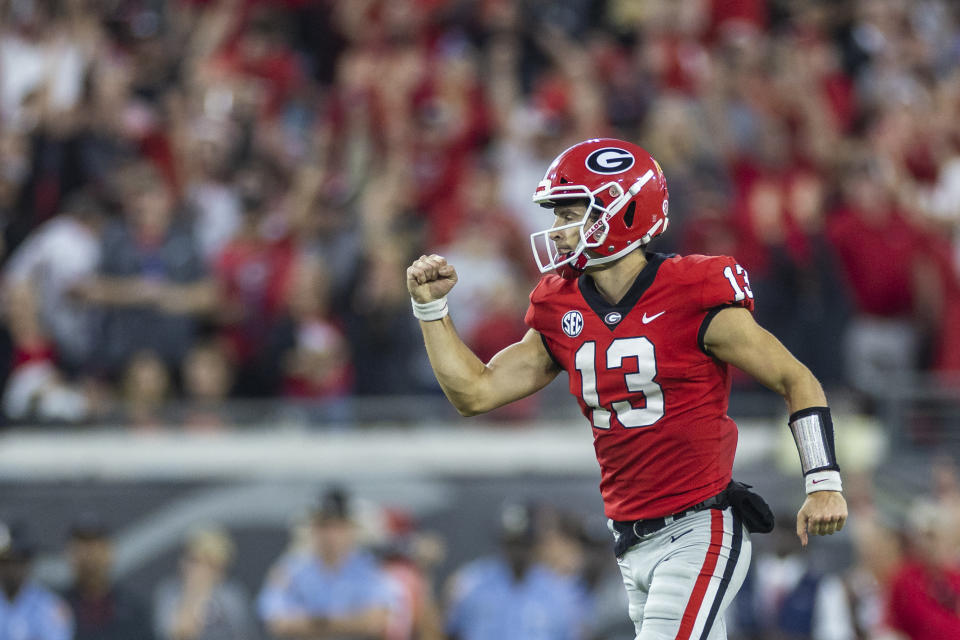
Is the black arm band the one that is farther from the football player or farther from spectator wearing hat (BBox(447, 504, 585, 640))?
spectator wearing hat (BBox(447, 504, 585, 640))

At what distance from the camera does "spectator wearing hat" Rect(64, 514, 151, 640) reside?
9.37m

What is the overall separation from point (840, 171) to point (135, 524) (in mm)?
6124

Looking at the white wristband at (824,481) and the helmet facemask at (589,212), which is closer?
the white wristband at (824,481)

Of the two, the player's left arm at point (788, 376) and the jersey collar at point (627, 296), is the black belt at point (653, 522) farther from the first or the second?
the jersey collar at point (627, 296)

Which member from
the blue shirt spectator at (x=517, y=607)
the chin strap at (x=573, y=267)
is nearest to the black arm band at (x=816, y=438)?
the chin strap at (x=573, y=267)

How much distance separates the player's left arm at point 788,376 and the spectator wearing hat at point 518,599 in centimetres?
472

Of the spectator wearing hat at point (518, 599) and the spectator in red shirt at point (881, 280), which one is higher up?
the spectator in red shirt at point (881, 280)

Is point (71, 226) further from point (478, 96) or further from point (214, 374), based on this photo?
point (478, 96)

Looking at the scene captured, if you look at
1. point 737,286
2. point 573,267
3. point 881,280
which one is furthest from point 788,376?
point 881,280

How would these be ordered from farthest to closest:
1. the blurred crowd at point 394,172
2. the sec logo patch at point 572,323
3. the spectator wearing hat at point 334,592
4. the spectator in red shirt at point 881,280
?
the spectator in red shirt at point 881,280
the blurred crowd at point 394,172
the spectator wearing hat at point 334,592
the sec logo patch at point 572,323

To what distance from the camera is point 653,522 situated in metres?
4.87

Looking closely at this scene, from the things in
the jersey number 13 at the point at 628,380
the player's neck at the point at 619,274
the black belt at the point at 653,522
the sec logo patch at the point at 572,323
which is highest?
the player's neck at the point at 619,274

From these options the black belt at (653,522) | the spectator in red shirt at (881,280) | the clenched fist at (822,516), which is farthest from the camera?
the spectator in red shirt at (881,280)

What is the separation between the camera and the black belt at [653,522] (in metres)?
4.84
